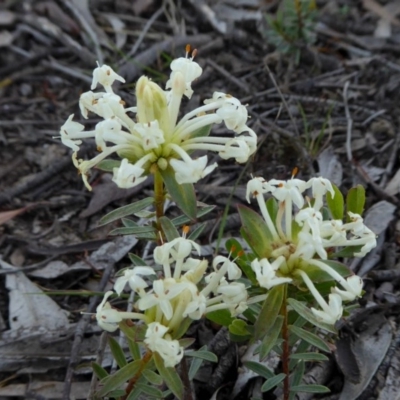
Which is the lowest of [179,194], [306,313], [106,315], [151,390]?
[151,390]

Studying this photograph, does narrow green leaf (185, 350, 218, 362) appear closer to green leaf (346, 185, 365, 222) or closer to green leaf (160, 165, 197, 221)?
green leaf (160, 165, 197, 221)

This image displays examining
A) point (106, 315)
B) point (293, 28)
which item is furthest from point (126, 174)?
point (293, 28)

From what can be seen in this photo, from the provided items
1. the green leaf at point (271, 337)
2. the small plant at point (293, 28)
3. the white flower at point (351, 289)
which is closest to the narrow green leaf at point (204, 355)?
the green leaf at point (271, 337)

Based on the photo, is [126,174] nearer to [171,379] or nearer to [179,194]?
[179,194]

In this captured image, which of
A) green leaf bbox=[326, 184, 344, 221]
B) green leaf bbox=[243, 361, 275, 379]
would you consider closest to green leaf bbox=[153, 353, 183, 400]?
green leaf bbox=[243, 361, 275, 379]

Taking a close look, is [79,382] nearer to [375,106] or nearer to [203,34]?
[375,106]

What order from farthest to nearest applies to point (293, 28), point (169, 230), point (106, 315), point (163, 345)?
point (293, 28) → point (169, 230) → point (106, 315) → point (163, 345)
